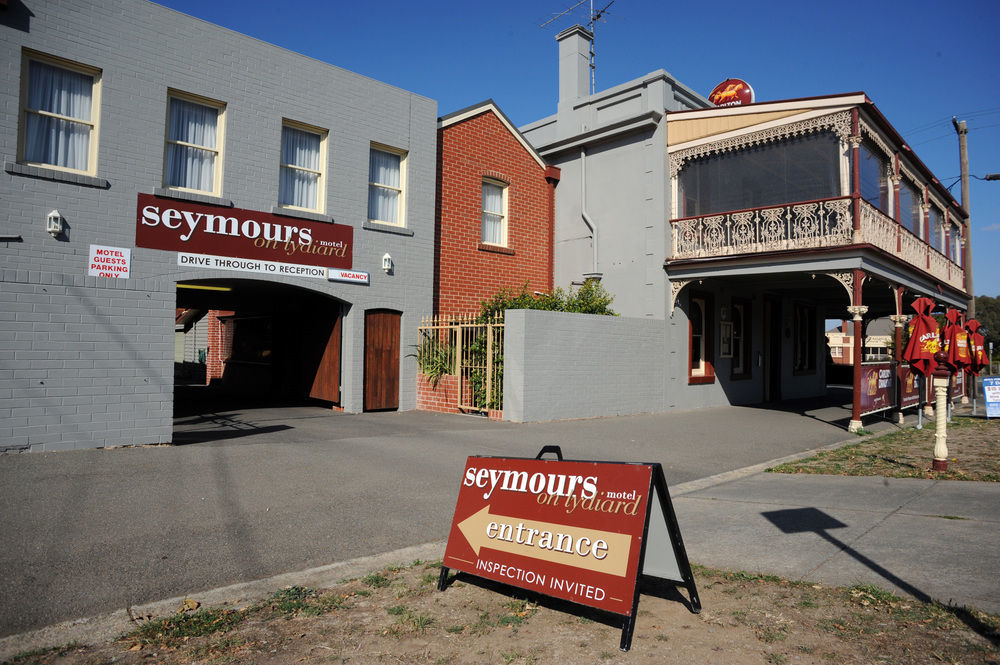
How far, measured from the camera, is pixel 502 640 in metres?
3.56

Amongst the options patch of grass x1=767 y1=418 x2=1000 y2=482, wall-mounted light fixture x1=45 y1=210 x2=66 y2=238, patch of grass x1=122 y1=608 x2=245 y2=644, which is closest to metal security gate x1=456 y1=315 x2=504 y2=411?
patch of grass x1=767 y1=418 x2=1000 y2=482

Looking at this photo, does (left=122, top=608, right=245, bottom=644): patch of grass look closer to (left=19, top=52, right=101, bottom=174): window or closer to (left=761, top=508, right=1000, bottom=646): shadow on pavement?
(left=761, top=508, right=1000, bottom=646): shadow on pavement

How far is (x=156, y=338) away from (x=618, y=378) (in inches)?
373

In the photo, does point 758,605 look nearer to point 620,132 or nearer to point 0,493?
point 0,493

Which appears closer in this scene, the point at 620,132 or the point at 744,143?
the point at 744,143

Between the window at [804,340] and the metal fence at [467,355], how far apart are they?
14.0 meters

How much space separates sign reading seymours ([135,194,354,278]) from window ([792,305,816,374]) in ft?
55.1

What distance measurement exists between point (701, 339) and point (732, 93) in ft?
24.4

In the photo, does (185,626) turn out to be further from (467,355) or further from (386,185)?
(386,185)

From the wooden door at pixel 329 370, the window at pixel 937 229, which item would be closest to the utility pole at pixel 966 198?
the window at pixel 937 229

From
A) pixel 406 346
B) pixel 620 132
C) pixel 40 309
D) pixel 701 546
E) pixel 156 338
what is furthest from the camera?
pixel 620 132

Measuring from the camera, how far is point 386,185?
14461 mm

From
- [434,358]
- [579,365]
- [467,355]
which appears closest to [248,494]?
[467,355]

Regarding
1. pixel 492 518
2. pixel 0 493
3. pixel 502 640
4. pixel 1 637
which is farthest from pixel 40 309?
pixel 502 640
